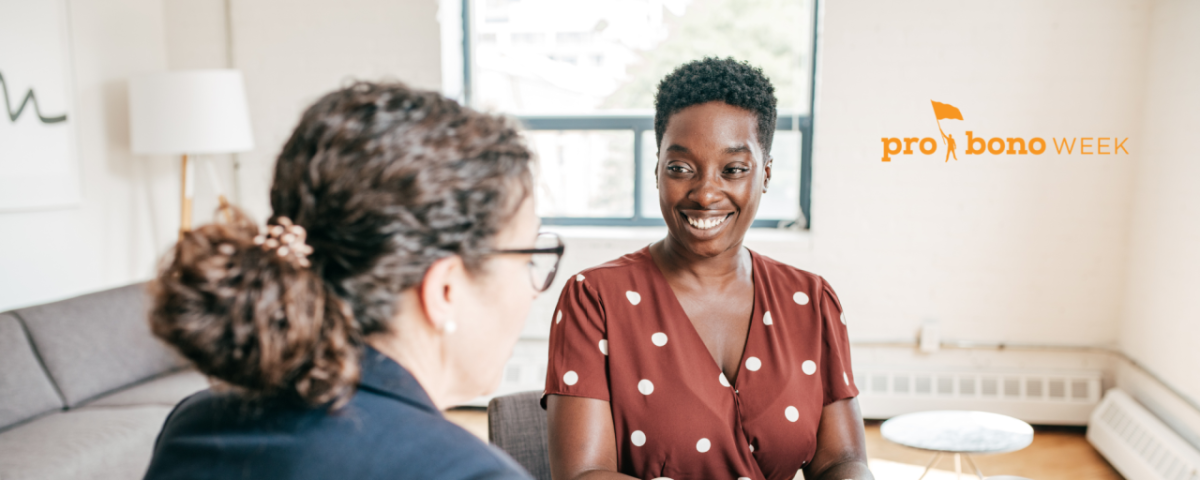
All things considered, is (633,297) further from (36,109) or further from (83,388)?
(36,109)

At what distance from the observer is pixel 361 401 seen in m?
0.60

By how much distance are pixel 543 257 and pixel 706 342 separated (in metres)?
0.63

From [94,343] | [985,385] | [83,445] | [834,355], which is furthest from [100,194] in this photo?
[985,385]

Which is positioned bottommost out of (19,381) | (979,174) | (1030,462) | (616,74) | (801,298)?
(1030,462)

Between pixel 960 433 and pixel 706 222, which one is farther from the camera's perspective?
pixel 960 433

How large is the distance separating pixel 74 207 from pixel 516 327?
329 centimetres

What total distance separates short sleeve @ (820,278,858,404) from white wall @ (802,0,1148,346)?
79.5 inches

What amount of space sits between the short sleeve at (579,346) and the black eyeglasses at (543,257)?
1.43 feet

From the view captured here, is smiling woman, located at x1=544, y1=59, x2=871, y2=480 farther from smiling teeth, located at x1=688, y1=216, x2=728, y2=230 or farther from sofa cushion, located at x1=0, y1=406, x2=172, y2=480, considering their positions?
sofa cushion, located at x1=0, y1=406, x2=172, y2=480

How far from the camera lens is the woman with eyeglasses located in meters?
0.57

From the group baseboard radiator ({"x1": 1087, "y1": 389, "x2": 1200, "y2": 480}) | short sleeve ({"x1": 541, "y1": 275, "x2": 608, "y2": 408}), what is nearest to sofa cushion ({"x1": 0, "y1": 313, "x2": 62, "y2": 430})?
short sleeve ({"x1": 541, "y1": 275, "x2": 608, "y2": 408})

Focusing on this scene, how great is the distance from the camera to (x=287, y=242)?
0.60 meters

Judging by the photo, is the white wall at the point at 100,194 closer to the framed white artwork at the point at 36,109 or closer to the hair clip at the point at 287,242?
the framed white artwork at the point at 36,109

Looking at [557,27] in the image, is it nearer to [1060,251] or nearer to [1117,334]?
[1060,251]
